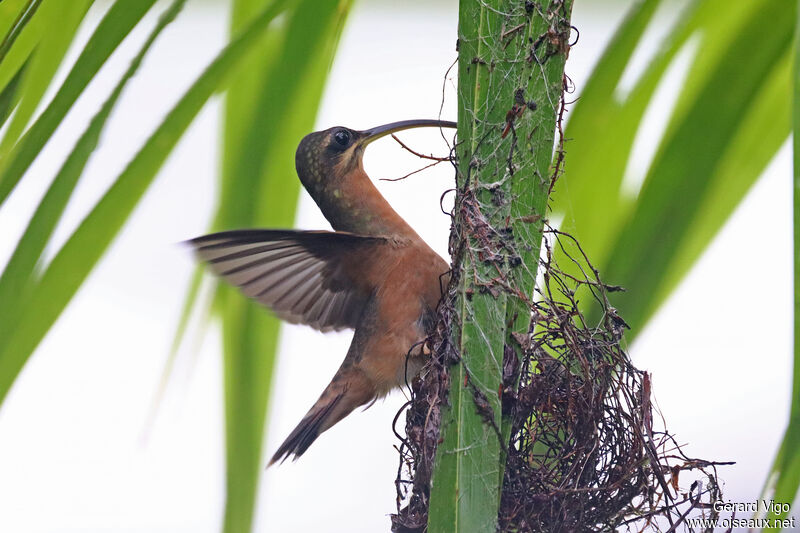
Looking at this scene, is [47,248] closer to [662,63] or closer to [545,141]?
[545,141]

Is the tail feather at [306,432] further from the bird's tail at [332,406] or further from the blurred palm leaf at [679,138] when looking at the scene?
the blurred palm leaf at [679,138]

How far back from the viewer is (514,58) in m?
1.27

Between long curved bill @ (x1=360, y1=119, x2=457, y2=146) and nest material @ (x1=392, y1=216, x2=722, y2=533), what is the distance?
629mm

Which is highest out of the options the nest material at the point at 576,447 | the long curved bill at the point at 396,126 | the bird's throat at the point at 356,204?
the long curved bill at the point at 396,126

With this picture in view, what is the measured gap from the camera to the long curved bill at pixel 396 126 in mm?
2100

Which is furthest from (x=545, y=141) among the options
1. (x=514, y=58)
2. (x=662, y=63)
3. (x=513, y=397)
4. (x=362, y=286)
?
(x=362, y=286)

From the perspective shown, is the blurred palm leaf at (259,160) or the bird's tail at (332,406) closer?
the blurred palm leaf at (259,160)

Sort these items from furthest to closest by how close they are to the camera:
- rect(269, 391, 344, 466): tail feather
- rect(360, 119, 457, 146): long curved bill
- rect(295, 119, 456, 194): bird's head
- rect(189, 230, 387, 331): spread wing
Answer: rect(295, 119, 456, 194): bird's head, rect(269, 391, 344, 466): tail feather, rect(360, 119, 457, 146): long curved bill, rect(189, 230, 387, 331): spread wing

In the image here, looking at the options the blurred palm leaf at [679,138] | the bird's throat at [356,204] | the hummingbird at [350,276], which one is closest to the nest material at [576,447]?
the blurred palm leaf at [679,138]

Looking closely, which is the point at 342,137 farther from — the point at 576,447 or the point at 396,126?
the point at 576,447

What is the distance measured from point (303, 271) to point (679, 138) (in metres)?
1.11

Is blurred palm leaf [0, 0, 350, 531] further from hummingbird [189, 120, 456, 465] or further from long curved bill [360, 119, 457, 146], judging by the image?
long curved bill [360, 119, 457, 146]

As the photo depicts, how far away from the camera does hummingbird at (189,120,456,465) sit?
2145 mm

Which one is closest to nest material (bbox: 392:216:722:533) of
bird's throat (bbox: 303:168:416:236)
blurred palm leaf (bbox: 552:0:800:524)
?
blurred palm leaf (bbox: 552:0:800:524)
